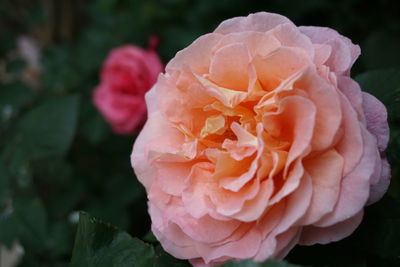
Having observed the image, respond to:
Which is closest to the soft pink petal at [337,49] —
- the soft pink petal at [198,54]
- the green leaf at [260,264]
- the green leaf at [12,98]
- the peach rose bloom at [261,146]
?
the peach rose bloom at [261,146]

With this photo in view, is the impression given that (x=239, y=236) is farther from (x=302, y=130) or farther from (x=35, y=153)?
(x=35, y=153)

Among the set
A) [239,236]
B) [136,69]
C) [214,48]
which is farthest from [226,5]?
[239,236]

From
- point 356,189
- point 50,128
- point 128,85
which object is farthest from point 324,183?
point 128,85

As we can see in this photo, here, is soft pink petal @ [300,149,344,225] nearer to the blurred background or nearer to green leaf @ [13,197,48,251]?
the blurred background

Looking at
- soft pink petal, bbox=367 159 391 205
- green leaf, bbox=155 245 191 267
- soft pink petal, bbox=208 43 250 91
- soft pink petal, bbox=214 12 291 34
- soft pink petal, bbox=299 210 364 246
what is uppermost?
soft pink petal, bbox=214 12 291 34

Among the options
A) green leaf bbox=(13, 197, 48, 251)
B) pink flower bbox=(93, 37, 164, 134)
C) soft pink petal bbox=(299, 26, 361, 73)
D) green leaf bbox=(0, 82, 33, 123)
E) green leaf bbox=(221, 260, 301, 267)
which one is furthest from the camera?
green leaf bbox=(0, 82, 33, 123)

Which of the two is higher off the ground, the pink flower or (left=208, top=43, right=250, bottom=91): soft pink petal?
(left=208, top=43, right=250, bottom=91): soft pink petal

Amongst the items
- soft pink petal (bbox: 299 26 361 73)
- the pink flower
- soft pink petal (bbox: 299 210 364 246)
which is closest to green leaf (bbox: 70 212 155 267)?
soft pink petal (bbox: 299 210 364 246)
